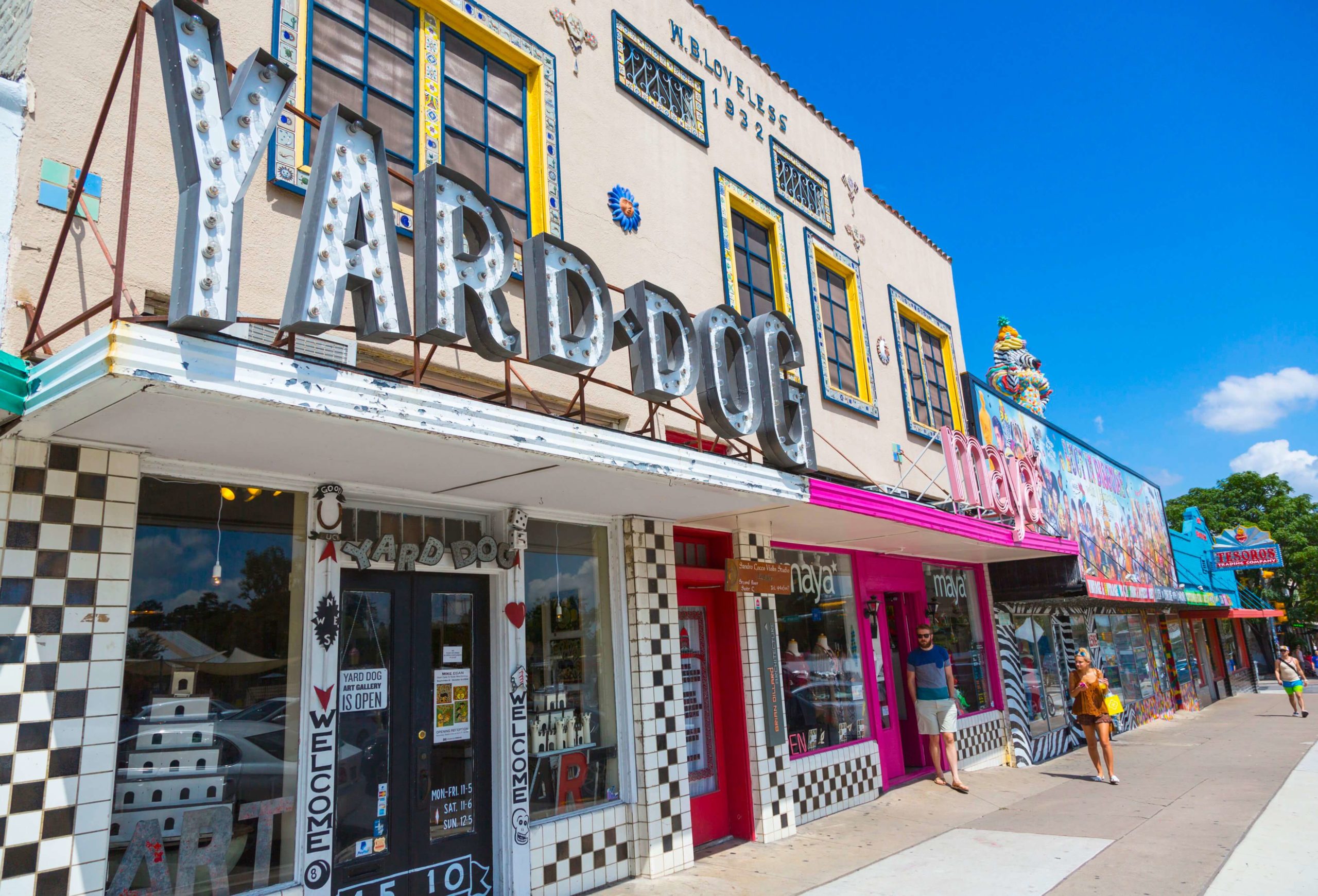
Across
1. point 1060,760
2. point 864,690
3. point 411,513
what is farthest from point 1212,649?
point 411,513

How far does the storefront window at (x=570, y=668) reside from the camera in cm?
661

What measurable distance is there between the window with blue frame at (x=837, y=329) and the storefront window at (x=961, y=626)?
3.16 m

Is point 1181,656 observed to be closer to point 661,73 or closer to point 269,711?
point 661,73

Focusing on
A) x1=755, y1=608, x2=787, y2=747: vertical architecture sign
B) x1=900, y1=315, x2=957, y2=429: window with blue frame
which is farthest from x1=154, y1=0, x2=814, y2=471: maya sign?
x1=900, y1=315, x2=957, y2=429: window with blue frame

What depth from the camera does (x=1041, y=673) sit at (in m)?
14.5

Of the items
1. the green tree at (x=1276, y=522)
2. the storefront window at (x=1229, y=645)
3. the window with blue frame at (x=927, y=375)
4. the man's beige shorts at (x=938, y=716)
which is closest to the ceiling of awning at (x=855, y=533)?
the man's beige shorts at (x=938, y=716)

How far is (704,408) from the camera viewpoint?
20.6ft

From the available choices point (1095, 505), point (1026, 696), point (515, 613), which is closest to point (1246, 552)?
point (1095, 505)

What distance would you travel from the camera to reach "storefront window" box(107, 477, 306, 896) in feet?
14.9

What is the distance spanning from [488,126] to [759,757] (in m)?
6.17

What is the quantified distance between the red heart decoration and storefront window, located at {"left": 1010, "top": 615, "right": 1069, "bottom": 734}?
10.2m

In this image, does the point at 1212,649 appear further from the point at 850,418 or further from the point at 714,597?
the point at 714,597

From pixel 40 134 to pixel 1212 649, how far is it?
113 ft

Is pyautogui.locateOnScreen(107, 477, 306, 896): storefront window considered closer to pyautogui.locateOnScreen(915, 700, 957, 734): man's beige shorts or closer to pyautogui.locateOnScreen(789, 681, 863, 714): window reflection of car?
pyautogui.locateOnScreen(789, 681, 863, 714): window reflection of car
